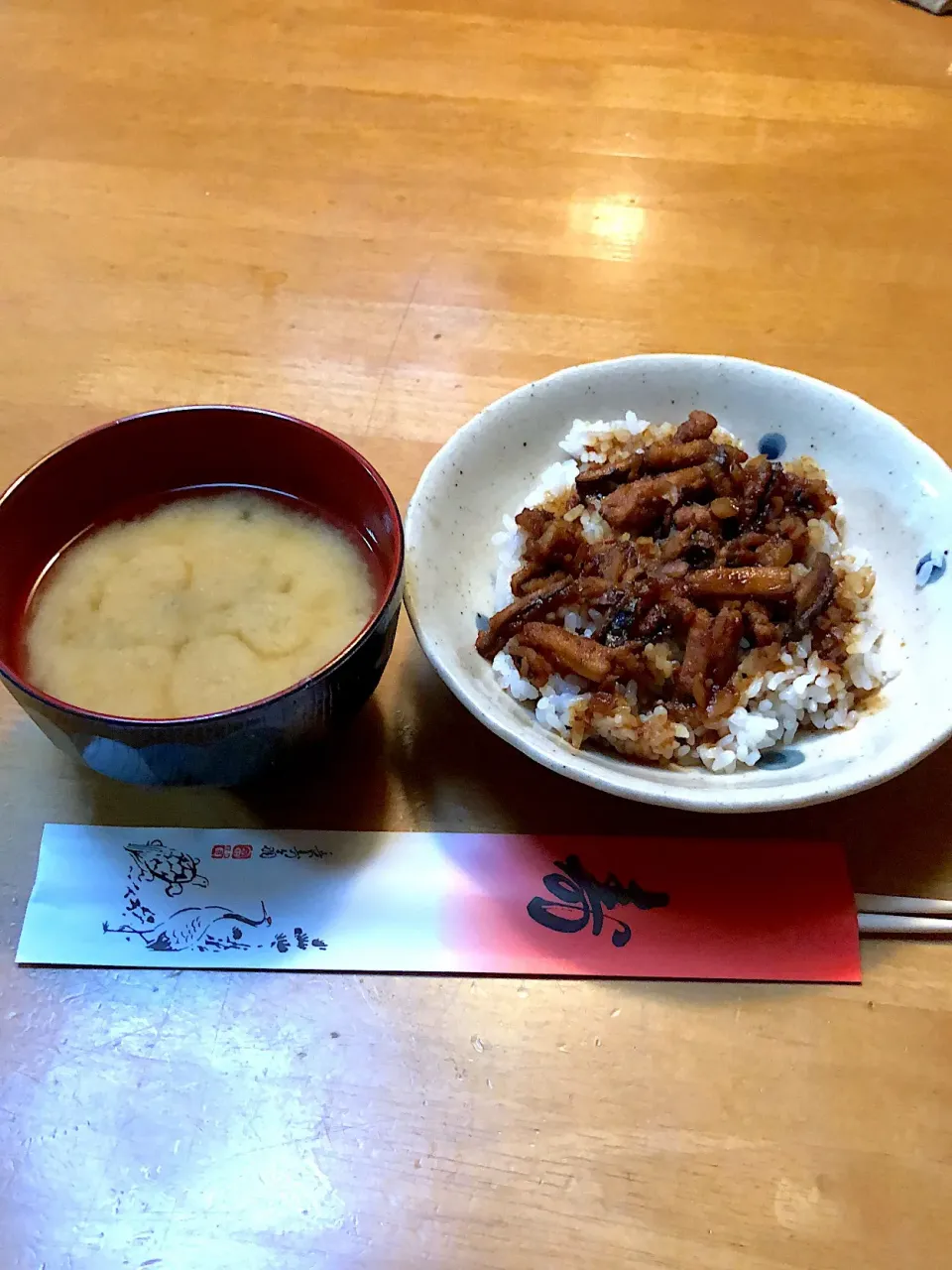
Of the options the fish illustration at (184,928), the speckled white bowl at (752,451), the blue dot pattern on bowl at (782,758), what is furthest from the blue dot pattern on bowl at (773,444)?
the fish illustration at (184,928)

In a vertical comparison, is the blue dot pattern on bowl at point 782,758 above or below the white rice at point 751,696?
below

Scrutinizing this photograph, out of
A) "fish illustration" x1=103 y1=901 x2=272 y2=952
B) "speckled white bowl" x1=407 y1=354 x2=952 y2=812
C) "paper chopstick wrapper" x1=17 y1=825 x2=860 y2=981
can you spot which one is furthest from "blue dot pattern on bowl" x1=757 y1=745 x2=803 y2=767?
"fish illustration" x1=103 y1=901 x2=272 y2=952

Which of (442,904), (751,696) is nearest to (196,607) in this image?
(442,904)

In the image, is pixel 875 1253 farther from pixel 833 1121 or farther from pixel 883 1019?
pixel 883 1019

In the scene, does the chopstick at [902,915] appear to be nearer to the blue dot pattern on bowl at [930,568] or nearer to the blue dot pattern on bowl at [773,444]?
the blue dot pattern on bowl at [930,568]

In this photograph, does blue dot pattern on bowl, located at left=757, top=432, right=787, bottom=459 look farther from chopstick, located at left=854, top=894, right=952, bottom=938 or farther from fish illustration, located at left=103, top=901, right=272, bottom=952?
fish illustration, located at left=103, top=901, right=272, bottom=952

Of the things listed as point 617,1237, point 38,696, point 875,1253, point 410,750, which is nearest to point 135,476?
point 38,696
